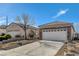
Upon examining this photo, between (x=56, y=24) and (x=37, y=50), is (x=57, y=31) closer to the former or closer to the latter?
(x=56, y=24)

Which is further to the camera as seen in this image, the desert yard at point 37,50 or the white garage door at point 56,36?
the white garage door at point 56,36

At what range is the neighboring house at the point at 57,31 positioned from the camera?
19.3 ft

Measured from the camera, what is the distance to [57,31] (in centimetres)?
601

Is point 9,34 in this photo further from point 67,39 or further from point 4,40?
point 67,39

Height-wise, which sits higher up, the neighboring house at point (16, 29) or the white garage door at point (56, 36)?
the neighboring house at point (16, 29)

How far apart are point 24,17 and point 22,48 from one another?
0.64 m

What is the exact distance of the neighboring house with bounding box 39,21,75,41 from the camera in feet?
19.3

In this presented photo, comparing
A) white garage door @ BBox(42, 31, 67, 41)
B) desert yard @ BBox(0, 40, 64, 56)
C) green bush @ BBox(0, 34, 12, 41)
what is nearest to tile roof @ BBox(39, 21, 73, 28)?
white garage door @ BBox(42, 31, 67, 41)

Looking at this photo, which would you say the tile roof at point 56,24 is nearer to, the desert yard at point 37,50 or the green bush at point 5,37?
the desert yard at point 37,50

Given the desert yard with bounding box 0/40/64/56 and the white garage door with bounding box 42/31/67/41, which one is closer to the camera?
the desert yard with bounding box 0/40/64/56

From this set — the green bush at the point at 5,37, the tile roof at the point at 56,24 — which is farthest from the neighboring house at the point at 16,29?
the tile roof at the point at 56,24

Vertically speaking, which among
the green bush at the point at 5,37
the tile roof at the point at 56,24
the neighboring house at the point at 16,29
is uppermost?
the tile roof at the point at 56,24

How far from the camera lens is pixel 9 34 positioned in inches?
233

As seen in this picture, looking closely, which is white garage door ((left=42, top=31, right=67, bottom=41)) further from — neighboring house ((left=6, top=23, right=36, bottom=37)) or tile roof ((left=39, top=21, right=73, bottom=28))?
neighboring house ((left=6, top=23, right=36, bottom=37))
